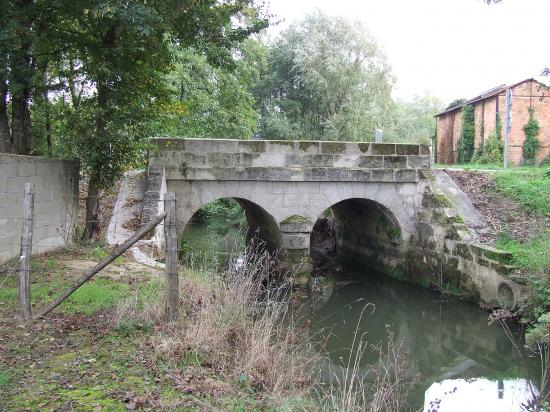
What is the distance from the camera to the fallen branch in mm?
4953

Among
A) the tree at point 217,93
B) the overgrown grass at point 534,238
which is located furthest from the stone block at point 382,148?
the tree at point 217,93

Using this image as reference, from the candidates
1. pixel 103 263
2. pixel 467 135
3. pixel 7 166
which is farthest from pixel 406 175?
pixel 467 135

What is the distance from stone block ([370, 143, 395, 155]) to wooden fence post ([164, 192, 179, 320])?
757 centimetres

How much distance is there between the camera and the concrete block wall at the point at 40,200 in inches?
283

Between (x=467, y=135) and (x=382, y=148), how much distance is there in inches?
630

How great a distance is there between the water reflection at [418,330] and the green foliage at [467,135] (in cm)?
1555

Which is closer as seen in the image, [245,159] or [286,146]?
[245,159]

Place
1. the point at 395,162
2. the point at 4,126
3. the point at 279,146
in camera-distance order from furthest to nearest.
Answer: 1. the point at 395,162
2. the point at 279,146
3. the point at 4,126

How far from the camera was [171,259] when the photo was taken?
A: 199 inches

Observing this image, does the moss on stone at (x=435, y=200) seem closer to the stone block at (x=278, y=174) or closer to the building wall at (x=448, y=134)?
the stone block at (x=278, y=174)

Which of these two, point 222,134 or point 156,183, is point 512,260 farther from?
point 222,134

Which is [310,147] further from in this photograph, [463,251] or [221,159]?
[463,251]

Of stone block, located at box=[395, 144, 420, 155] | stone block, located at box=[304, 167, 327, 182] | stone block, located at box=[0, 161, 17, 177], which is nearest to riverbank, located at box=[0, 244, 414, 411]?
stone block, located at box=[0, 161, 17, 177]

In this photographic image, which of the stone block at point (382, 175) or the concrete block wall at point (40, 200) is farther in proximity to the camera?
the stone block at point (382, 175)
